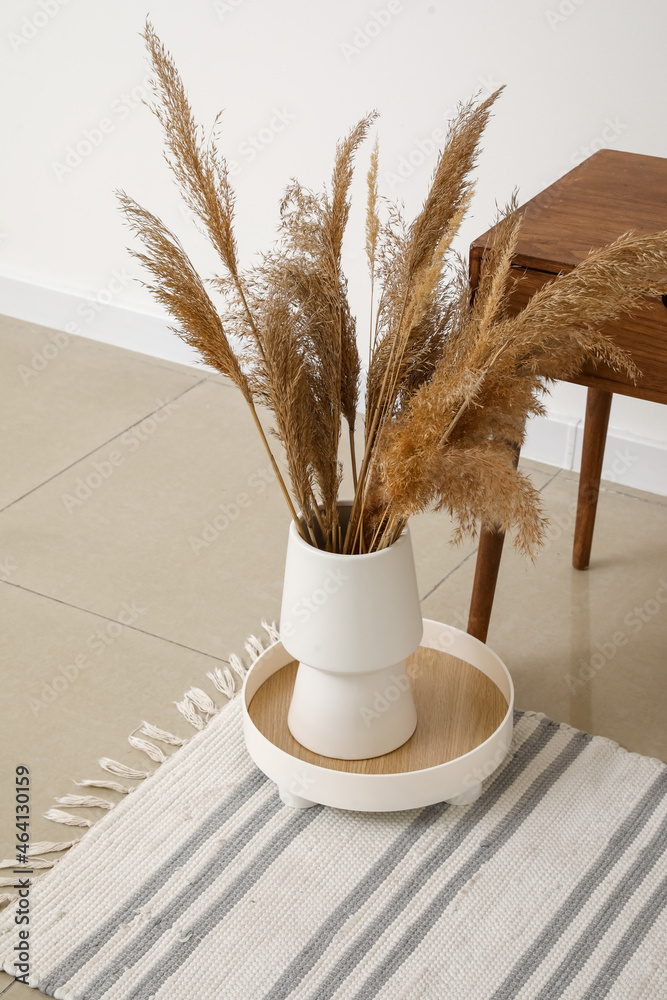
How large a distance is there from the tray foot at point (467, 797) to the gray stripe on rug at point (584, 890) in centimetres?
15

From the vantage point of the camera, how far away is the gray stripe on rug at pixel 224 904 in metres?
1.09

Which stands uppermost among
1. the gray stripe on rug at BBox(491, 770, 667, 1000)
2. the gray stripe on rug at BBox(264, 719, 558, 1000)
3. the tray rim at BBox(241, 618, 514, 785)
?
the tray rim at BBox(241, 618, 514, 785)

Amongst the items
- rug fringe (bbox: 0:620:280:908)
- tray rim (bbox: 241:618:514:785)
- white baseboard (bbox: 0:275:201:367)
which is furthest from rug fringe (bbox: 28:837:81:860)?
white baseboard (bbox: 0:275:201:367)

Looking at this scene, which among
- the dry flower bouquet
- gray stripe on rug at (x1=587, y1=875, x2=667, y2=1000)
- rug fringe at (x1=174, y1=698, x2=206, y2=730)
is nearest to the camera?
the dry flower bouquet

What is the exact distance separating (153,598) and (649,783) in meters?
0.77

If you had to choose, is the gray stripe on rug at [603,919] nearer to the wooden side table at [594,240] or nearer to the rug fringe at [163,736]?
the wooden side table at [594,240]

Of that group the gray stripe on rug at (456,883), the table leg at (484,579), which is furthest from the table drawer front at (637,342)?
the gray stripe on rug at (456,883)

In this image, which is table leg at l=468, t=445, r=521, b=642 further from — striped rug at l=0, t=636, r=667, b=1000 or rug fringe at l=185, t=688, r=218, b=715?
rug fringe at l=185, t=688, r=218, b=715

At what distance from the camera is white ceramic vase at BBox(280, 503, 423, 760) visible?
3.74 feet

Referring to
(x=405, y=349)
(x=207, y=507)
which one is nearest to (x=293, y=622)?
(x=405, y=349)

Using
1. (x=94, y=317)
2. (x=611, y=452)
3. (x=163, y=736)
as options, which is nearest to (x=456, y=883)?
(x=163, y=736)

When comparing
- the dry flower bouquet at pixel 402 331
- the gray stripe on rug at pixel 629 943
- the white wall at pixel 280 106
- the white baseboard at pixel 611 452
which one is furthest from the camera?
the white baseboard at pixel 611 452

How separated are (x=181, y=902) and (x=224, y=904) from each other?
0.15ft

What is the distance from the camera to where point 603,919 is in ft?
3.79
